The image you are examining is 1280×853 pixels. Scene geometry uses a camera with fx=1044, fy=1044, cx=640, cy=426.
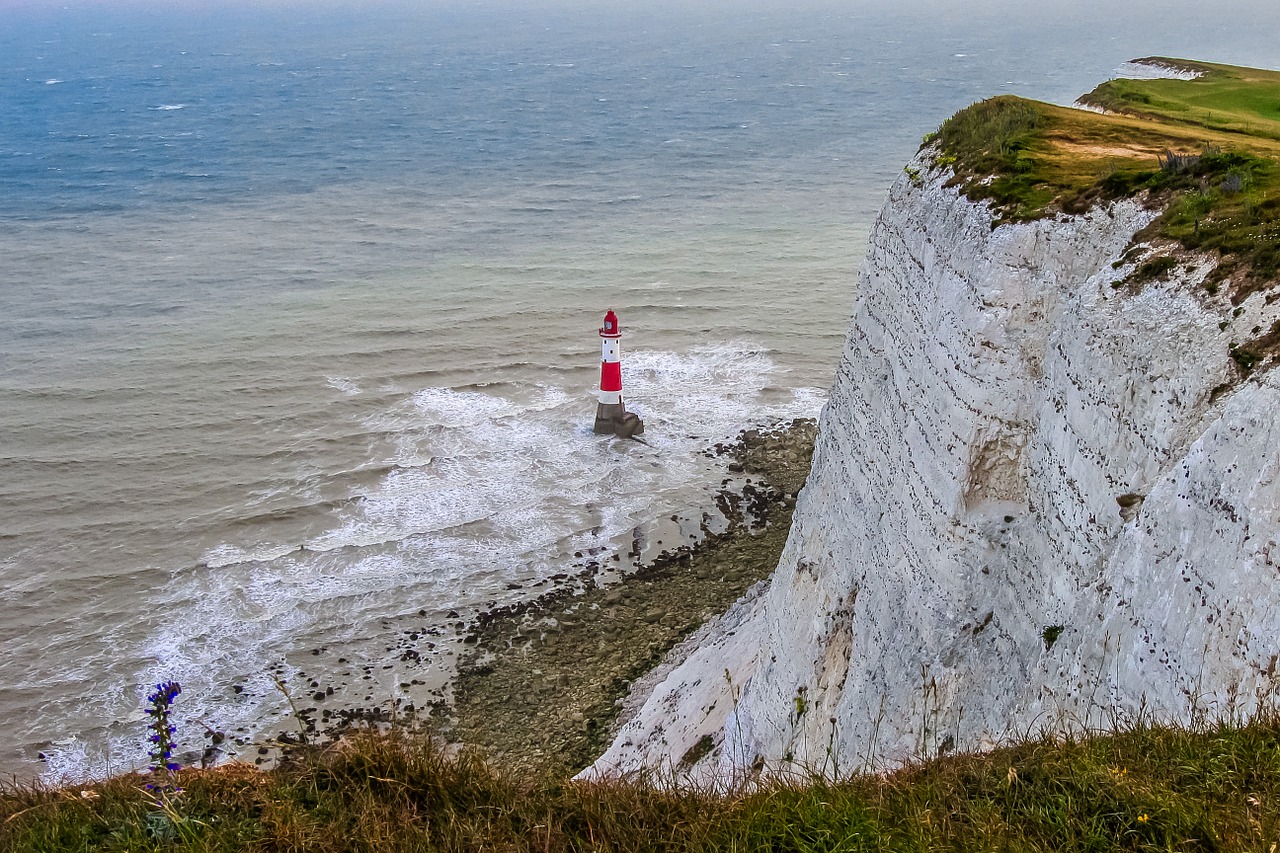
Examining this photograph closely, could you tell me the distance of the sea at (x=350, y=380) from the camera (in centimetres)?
2489

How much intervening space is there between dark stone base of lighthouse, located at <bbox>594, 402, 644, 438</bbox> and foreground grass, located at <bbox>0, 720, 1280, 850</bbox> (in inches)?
1111

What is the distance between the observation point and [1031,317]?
499 inches

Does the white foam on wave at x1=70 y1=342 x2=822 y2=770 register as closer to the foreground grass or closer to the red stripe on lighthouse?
the red stripe on lighthouse

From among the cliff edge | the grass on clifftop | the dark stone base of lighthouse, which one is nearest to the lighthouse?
the dark stone base of lighthouse

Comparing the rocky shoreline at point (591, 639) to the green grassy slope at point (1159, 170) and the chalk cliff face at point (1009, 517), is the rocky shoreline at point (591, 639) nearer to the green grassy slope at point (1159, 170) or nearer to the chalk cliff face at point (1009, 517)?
the chalk cliff face at point (1009, 517)

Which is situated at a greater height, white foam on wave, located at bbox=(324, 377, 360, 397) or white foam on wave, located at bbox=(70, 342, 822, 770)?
white foam on wave, located at bbox=(324, 377, 360, 397)

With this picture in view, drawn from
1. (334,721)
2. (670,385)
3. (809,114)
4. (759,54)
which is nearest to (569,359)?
(670,385)

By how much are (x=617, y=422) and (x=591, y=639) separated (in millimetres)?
11779

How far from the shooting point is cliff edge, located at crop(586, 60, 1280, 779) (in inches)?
335

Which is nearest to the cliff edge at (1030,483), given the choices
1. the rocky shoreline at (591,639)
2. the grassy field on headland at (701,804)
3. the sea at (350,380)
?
the grassy field on headland at (701,804)

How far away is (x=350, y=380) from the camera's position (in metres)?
39.6

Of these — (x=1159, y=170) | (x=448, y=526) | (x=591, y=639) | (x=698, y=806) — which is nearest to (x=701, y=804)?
(x=698, y=806)

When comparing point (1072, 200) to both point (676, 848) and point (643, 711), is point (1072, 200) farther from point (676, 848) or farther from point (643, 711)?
point (643, 711)

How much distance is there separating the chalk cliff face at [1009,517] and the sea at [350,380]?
8533 mm
